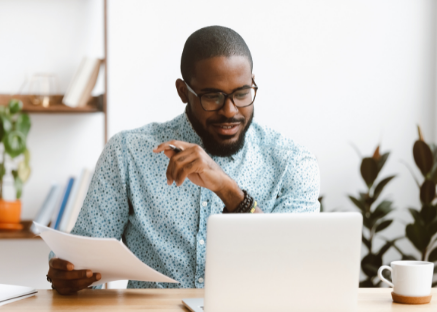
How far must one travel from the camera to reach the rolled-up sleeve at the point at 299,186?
1498mm

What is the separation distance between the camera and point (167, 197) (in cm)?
152

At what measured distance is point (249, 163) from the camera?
5.26 feet

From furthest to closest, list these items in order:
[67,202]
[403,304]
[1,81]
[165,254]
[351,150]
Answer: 1. [351,150]
2. [1,81]
3. [67,202]
4. [165,254]
5. [403,304]

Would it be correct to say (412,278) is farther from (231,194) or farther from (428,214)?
(428,214)

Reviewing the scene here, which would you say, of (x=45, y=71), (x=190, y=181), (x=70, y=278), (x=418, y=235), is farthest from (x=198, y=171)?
(x=45, y=71)

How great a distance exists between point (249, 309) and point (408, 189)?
6.71 ft

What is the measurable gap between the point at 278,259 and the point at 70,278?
495mm

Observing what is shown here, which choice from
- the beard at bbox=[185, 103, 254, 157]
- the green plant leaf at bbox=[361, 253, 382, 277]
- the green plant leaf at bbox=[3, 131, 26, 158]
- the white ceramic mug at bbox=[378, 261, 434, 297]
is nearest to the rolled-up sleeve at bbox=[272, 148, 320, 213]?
the beard at bbox=[185, 103, 254, 157]

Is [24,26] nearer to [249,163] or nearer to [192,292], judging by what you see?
[249,163]

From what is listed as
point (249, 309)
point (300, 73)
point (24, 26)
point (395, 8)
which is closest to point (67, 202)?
point (24, 26)

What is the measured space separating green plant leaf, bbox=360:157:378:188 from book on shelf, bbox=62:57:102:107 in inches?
51.2

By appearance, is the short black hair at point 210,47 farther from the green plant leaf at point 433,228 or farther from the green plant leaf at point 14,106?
the green plant leaf at point 433,228

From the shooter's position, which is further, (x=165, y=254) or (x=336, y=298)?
(x=165, y=254)

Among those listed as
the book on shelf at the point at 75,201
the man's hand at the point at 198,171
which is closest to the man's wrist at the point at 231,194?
the man's hand at the point at 198,171
